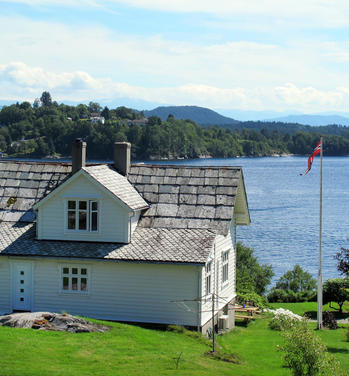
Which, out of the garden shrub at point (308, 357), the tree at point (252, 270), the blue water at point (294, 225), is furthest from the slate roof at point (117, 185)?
the blue water at point (294, 225)

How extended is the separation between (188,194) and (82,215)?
4.63 metres

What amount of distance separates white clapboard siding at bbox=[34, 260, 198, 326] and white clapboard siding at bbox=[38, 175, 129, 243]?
130 centimetres

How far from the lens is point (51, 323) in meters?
22.0

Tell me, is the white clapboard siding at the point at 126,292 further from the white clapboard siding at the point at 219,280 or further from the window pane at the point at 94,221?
the window pane at the point at 94,221

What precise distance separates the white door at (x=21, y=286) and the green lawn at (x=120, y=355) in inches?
180

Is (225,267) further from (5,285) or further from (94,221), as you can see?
(5,285)

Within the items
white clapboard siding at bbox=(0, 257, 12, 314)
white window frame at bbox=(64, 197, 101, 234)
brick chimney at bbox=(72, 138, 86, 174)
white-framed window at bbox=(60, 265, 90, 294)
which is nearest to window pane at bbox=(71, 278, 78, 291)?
white-framed window at bbox=(60, 265, 90, 294)

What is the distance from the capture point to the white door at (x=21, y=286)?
85.3 ft

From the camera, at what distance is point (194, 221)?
26.6 metres

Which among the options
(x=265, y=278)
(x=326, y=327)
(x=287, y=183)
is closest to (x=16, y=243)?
(x=326, y=327)

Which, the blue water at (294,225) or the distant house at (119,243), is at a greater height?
the distant house at (119,243)

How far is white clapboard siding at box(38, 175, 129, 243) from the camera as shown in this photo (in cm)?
2591

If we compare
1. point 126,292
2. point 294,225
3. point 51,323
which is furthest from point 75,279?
point 294,225

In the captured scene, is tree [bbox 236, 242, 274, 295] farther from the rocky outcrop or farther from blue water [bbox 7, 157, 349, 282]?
the rocky outcrop
